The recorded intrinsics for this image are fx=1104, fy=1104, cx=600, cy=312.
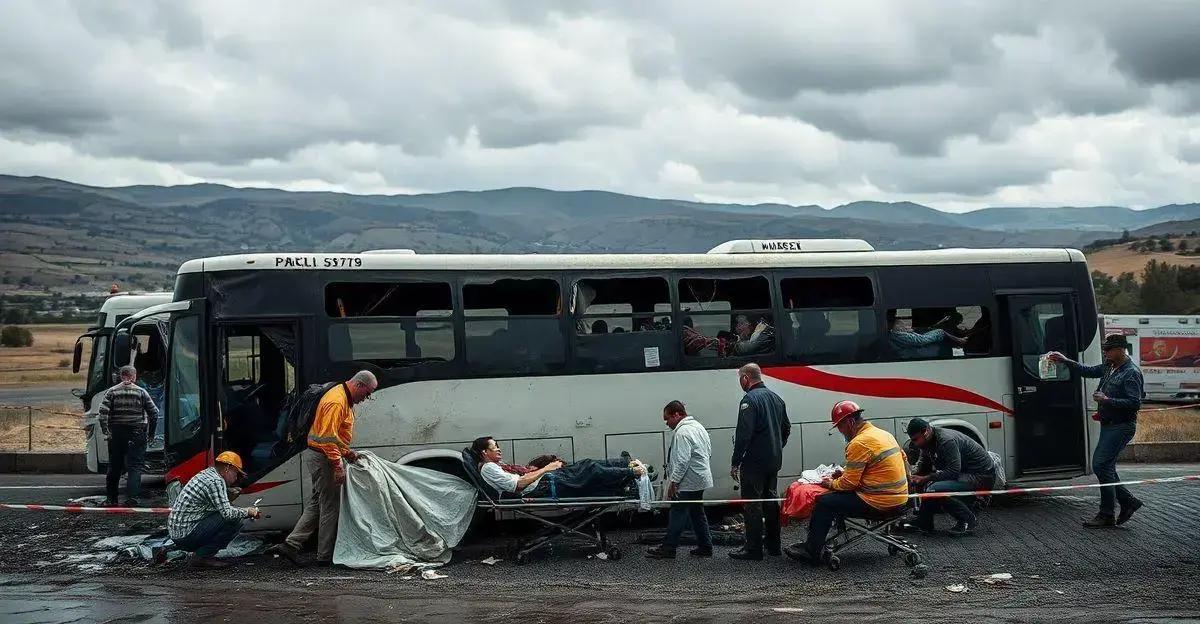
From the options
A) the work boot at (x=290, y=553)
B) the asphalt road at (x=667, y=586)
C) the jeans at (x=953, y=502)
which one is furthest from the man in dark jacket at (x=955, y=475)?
the work boot at (x=290, y=553)

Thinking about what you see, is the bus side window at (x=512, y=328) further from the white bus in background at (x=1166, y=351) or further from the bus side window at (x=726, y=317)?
the white bus in background at (x=1166, y=351)

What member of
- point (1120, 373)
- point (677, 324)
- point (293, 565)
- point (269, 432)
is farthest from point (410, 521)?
point (1120, 373)

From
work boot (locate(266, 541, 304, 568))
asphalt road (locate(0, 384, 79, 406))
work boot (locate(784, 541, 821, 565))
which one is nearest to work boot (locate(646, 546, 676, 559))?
work boot (locate(784, 541, 821, 565))

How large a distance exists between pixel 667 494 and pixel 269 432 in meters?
4.35

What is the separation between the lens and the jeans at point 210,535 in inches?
400

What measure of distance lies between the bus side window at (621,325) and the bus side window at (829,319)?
4.71ft

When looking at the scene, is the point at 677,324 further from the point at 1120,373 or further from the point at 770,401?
the point at 1120,373

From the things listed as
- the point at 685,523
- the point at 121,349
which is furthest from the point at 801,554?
the point at 121,349

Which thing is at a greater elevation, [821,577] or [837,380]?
[837,380]

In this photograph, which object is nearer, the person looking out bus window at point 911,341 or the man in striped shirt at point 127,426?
the person looking out bus window at point 911,341

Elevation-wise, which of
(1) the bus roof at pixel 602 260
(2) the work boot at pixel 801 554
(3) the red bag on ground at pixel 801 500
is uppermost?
(1) the bus roof at pixel 602 260

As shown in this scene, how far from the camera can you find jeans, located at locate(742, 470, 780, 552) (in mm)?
10336

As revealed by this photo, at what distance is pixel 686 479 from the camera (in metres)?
10.5

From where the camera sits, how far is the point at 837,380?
1244 cm
